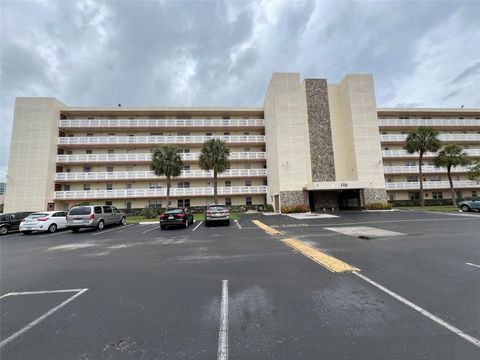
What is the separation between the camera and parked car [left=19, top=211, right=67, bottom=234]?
15711 mm

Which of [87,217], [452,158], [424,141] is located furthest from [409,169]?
[87,217]

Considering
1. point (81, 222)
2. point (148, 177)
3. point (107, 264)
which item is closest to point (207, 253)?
point (107, 264)

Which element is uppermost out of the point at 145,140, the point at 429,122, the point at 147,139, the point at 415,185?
the point at 429,122

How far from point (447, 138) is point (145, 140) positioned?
4937 cm

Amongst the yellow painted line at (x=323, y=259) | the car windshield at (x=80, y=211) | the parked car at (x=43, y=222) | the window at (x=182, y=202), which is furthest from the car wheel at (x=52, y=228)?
the yellow painted line at (x=323, y=259)

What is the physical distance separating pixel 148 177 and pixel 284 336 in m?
32.2

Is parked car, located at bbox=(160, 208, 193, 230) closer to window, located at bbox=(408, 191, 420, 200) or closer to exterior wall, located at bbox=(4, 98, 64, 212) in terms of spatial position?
exterior wall, located at bbox=(4, 98, 64, 212)

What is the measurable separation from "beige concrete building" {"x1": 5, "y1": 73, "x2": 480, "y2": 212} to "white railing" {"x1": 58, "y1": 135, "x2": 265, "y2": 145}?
0.50 ft

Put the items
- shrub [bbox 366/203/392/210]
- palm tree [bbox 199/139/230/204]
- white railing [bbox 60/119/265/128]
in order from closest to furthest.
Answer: palm tree [bbox 199/139/230/204] < shrub [bbox 366/203/392/210] < white railing [bbox 60/119/265/128]

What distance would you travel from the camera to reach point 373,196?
1139 inches

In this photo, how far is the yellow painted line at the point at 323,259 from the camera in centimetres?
574

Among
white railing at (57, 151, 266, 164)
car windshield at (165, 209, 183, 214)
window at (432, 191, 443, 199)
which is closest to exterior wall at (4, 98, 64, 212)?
white railing at (57, 151, 266, 164)

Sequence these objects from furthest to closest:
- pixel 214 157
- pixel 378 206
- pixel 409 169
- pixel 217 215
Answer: pixel 409 169 → pixel 378 206 → pixel 214 157 → pixel 217 215

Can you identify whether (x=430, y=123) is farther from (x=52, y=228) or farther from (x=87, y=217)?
(x=52, y=228)
